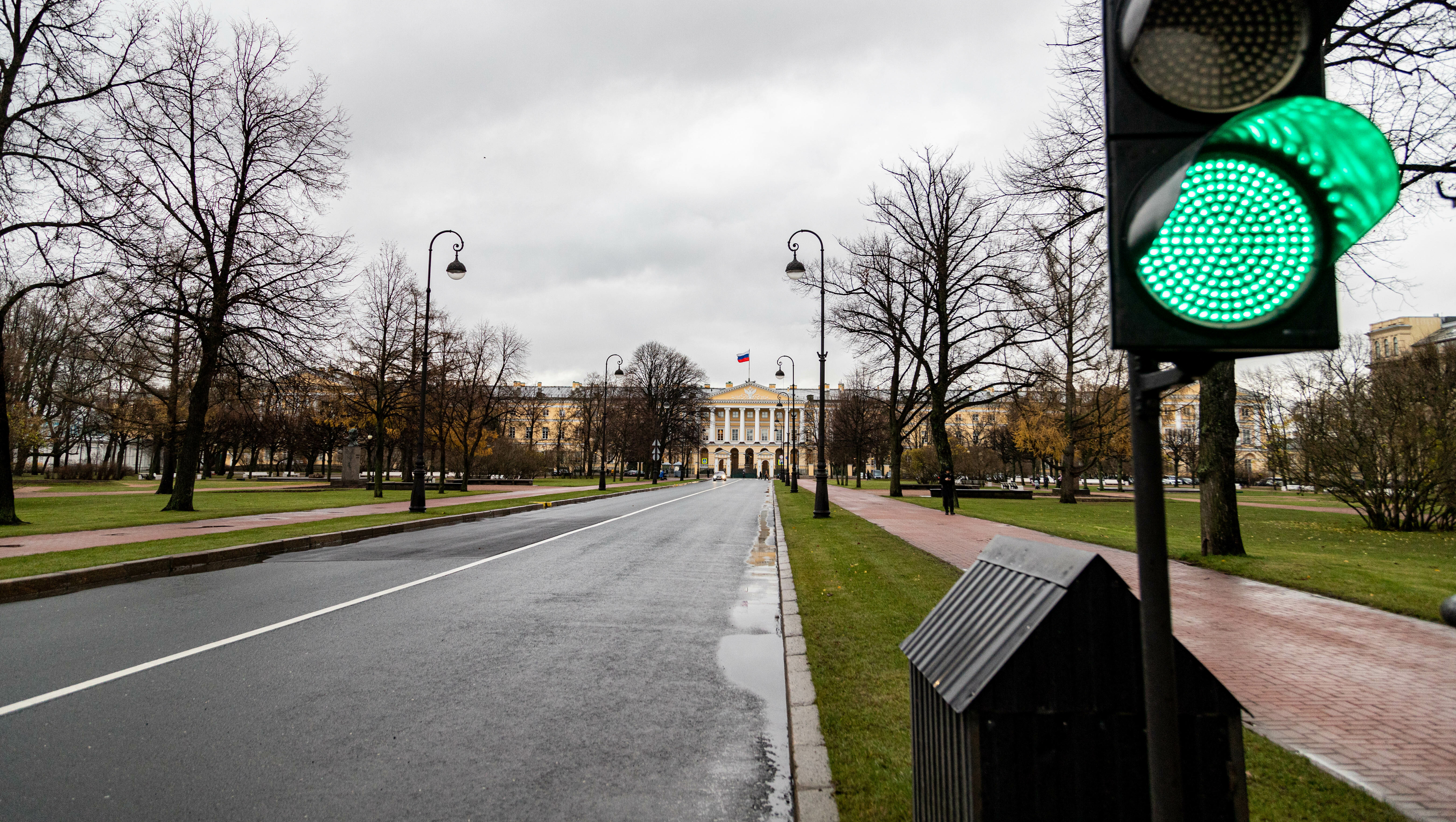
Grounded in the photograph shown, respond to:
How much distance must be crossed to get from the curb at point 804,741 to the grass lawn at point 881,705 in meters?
0.05

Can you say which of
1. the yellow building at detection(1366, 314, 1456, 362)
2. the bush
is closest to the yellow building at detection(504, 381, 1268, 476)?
the yellow building at detection(1366, 314, 1456, 362)

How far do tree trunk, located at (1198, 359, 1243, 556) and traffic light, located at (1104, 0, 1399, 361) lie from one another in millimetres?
12583

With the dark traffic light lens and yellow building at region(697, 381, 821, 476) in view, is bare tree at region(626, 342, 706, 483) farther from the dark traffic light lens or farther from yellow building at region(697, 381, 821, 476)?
the dark traffic light lens

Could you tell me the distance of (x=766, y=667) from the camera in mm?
5996

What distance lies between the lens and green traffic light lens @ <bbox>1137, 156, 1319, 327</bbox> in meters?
1.14

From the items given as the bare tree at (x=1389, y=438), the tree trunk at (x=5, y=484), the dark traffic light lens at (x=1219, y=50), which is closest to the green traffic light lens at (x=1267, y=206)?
the dark traffic light lens at (x=1219, y=50)

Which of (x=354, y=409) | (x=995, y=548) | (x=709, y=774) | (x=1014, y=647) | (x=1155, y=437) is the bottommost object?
(x=709, y=774)

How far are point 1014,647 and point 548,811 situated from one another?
7.82ft

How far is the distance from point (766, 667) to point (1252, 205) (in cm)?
541

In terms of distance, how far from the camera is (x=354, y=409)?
35.6 m

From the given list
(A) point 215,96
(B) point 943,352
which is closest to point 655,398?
(B) point 943,352

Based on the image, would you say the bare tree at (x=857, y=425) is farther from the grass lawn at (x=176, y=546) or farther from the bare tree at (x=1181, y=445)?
the grass lawn at (x=176, y=546)

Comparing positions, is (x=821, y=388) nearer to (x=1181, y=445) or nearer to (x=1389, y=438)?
(x=1389, y=438)

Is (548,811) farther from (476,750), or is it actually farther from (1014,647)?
(1014,647)
